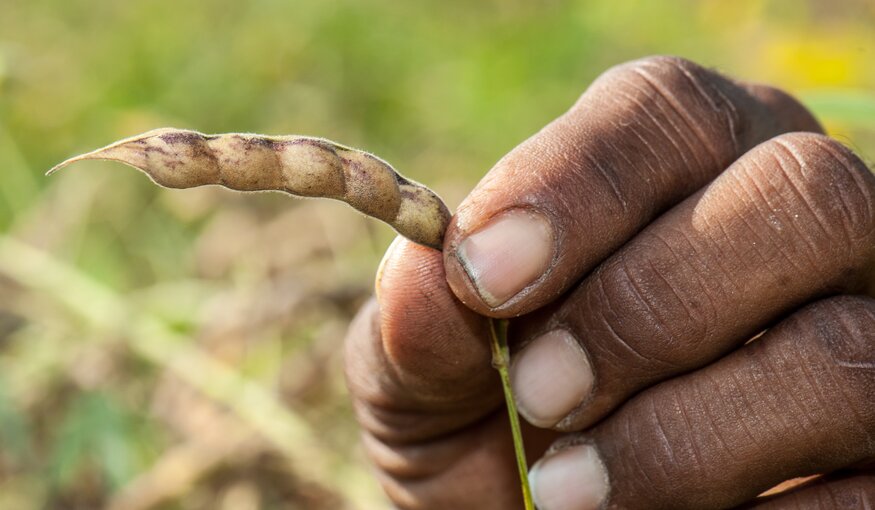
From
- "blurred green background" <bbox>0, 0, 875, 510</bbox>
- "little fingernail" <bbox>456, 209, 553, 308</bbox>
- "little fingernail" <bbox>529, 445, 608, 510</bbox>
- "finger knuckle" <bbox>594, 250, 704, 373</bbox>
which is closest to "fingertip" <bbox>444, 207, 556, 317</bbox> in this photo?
"little fingernail" <bbox>456, 209, 553, 308</bbox>

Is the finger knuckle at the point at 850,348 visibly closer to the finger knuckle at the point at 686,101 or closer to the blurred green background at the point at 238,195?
the finger knuckle at the point at 686,101

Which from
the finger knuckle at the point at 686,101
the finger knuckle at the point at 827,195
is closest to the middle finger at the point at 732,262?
the finger knuckle at the point at 827,195

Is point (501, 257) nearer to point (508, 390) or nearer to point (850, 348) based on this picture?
point (508, 390)

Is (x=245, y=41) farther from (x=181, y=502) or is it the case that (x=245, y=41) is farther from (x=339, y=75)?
(x=181, y=502)

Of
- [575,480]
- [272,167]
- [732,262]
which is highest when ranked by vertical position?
[272,167]

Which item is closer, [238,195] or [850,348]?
[850,348]

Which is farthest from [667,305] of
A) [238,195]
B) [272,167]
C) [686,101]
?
[238,195]
